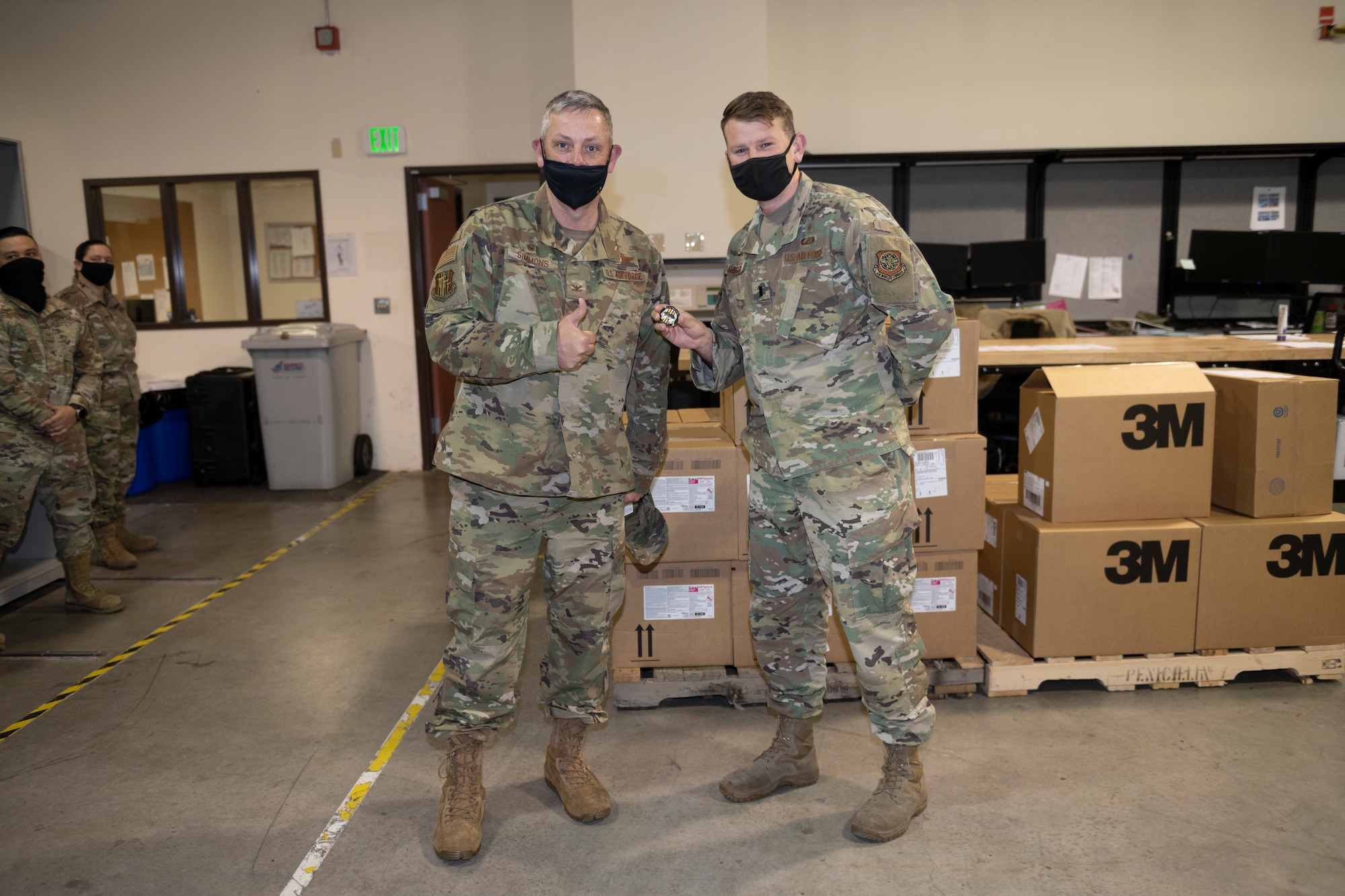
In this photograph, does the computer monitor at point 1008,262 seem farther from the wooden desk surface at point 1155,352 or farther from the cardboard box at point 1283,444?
the cardboard box at point 1283,444

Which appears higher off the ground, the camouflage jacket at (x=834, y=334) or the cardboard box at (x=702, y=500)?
the camouflage jacket at (x=834, y=334)

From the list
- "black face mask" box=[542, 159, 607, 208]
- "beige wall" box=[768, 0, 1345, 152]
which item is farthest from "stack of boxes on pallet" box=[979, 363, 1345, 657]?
"beige wall" box=[768, 0, 1345, 152]

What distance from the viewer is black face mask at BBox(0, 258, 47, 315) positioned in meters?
3.43

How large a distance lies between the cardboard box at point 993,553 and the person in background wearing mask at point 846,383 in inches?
40.6

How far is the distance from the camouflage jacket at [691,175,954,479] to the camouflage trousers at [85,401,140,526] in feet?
12.3

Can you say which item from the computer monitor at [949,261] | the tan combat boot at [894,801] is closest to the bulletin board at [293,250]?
the computer monitor at [949,261]

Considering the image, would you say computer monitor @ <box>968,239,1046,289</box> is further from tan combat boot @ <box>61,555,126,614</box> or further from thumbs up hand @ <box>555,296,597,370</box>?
tan combat boot @ <box>61,555,126,614</box>

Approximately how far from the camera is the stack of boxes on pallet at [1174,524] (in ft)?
8.99

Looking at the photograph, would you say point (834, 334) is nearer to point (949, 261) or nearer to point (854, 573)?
point (854, 573)

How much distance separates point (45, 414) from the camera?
135 inches

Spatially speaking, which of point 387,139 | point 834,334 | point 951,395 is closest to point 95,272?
point 387,139

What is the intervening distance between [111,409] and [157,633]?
5.03ft

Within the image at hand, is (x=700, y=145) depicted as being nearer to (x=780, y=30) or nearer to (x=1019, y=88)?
(x=780, y=30)

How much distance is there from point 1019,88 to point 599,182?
5444 millimetres
